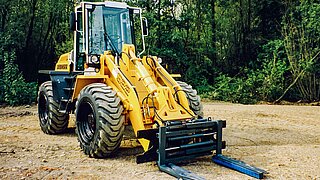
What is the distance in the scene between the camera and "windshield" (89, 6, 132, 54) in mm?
6602

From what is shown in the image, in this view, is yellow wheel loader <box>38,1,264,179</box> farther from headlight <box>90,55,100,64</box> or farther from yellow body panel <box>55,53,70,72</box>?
yellow body panel <box>55,53,70,72</box>

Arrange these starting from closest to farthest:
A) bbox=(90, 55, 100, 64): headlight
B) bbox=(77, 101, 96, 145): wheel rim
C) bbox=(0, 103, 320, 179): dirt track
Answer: bbox=(0, 103, 320, 179): dirt track
bbox=(77, 101, 96, 145): wheel rim
bbox=(90, 55, 100, 64): headlight

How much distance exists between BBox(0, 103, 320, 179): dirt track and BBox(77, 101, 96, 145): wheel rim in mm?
269

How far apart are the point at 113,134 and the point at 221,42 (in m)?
12.6

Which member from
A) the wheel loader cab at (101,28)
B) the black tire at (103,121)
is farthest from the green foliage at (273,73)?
the black tire at (103,121)

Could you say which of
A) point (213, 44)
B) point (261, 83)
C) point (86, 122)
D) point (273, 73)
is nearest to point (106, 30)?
point (86, 122)

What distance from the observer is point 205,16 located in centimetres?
1667

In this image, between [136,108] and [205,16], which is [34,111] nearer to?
[136,108]

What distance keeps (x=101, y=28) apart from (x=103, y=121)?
213cm

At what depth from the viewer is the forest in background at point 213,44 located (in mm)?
13453

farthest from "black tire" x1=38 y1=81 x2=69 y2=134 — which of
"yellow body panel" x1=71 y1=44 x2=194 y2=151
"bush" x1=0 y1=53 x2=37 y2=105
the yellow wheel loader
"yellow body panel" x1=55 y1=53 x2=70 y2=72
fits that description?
"bush" x1=0 y1=53 x2=37 y2=105

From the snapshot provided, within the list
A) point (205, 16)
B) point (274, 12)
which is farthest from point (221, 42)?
point (274, 12)

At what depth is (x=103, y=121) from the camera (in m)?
5.11

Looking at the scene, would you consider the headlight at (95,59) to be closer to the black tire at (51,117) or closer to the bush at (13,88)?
the black tire at (51,117)
